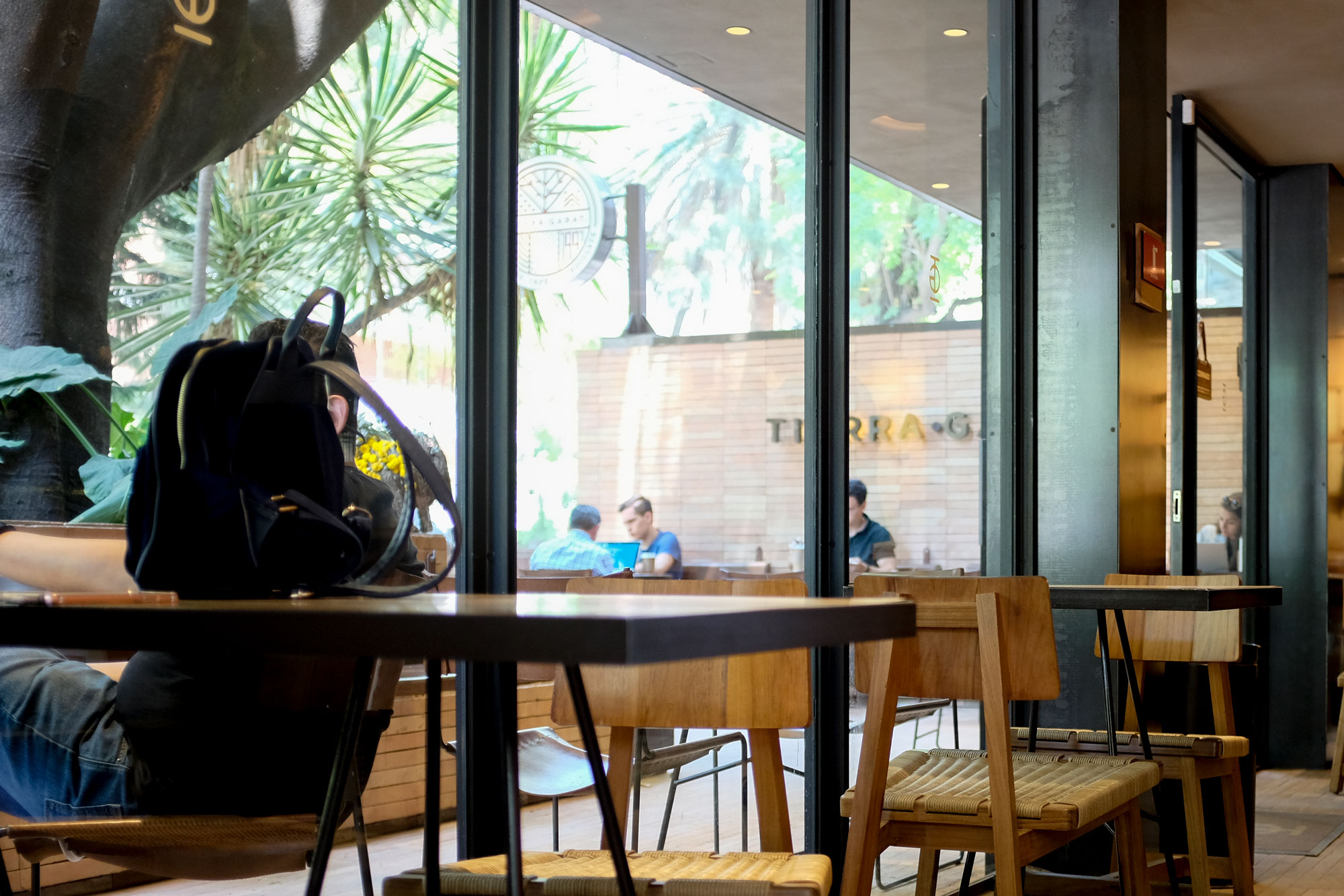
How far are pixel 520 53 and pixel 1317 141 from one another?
214 inches

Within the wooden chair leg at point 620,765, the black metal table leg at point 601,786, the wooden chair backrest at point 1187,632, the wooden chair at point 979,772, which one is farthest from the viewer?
the wooden chair backrest at point 1187,632

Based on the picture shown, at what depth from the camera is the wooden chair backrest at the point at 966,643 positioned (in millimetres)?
2479

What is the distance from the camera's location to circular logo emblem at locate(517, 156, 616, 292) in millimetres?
2428

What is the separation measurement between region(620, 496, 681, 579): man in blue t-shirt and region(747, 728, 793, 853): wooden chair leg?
74 cm

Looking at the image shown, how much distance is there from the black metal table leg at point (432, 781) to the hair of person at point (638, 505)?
1.21m

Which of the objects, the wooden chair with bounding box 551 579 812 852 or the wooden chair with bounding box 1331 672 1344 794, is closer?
the wooden chair with bounding box 551 579 812 852

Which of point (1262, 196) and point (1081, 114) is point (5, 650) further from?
point (1262, 196)

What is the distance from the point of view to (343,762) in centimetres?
142

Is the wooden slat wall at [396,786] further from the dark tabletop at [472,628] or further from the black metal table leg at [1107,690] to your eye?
the black metal table leg at [1107,690]

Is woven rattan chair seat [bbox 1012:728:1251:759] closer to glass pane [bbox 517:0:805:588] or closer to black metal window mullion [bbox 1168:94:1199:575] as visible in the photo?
glass pane [bbox 517:0:805:588]

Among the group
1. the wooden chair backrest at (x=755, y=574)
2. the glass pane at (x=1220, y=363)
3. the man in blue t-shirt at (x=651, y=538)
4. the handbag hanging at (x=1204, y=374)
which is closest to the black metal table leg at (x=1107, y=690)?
the wooden chair backrest at (x=755, y=574)

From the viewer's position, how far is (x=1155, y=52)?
4609 millimetres

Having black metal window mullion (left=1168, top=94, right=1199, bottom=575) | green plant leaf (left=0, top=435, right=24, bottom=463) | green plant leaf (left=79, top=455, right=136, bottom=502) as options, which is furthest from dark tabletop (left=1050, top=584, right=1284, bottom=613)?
black metal window mullion (left=1168, top=94, right=1199, bottom=575)

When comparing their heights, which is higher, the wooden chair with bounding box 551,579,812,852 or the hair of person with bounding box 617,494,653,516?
the hair of person with bounding box 617,494,653,516
